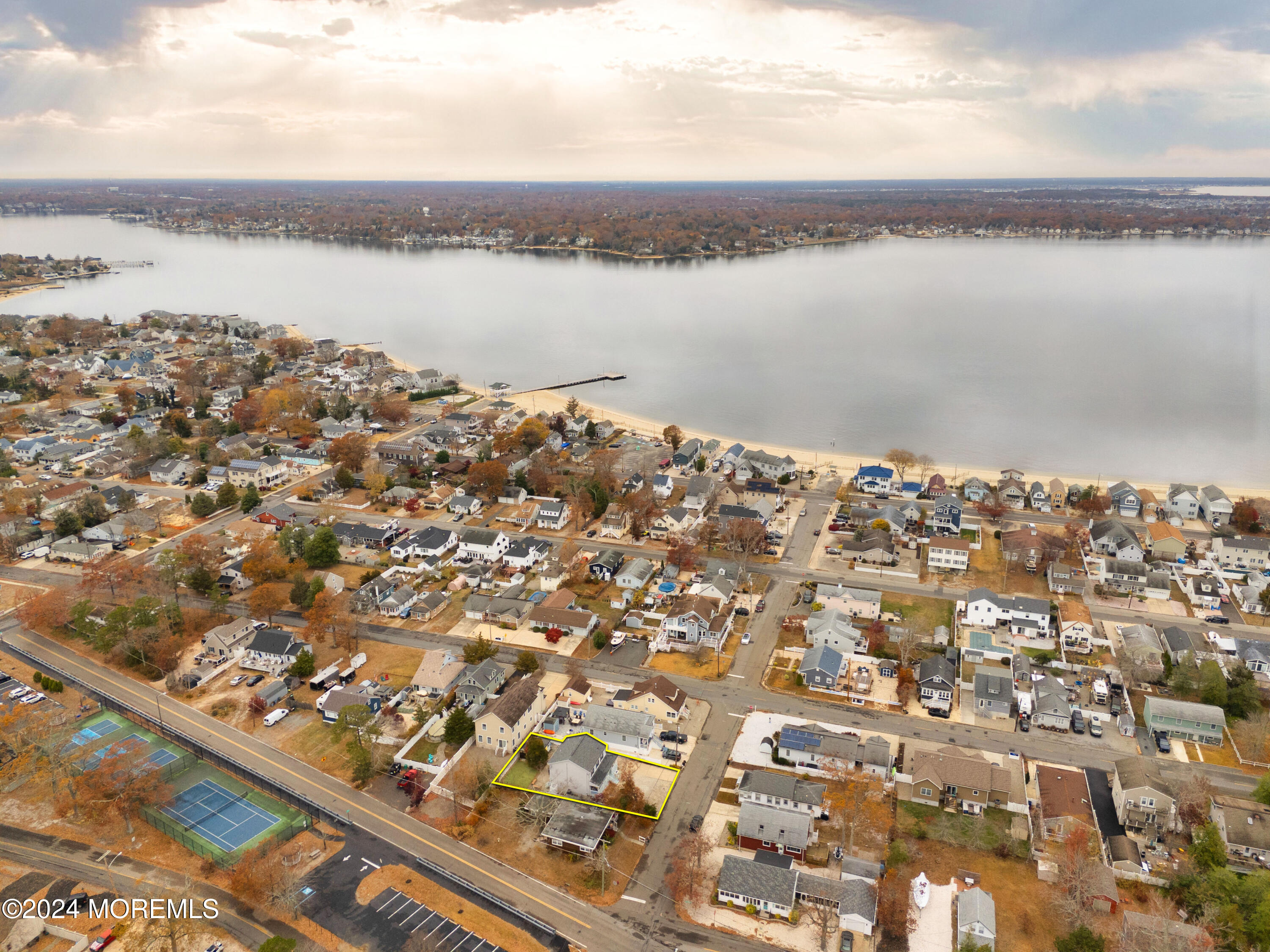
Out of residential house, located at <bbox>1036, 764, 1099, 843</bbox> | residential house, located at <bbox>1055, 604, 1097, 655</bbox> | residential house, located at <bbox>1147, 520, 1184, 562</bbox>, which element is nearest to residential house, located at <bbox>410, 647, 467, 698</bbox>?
residential house, located at <bbox>1036, 764, 1099, 843</bbox>

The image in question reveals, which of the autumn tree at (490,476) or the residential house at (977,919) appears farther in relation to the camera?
the autumn tree at (490,476)

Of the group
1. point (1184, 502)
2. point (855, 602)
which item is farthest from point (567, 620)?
point (1184, 502)

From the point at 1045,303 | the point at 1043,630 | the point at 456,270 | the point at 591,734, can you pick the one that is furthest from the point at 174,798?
the point at 456,270

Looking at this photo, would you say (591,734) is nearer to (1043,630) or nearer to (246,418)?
(1043,630)

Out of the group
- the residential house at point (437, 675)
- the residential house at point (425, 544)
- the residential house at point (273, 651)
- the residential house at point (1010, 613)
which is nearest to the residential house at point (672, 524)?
the residential house at point (425, 544)

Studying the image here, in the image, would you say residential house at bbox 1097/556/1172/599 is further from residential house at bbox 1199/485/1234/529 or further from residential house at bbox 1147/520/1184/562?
residential house at bbox 1199/485/1234/529

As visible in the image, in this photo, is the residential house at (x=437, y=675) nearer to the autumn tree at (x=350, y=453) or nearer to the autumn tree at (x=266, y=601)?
the autumn tree at (x=266, y=601)

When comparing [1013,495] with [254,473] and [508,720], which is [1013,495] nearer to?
[508,720]
